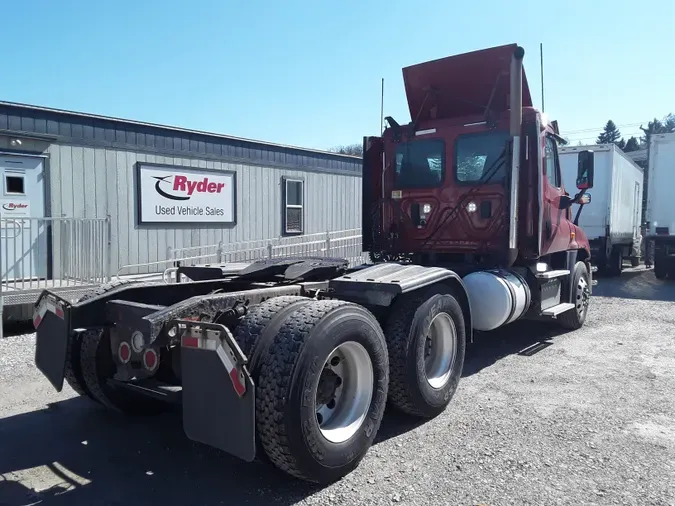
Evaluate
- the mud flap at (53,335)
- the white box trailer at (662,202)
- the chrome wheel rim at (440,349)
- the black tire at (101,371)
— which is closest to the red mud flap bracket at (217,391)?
the mud flap at (53,335)

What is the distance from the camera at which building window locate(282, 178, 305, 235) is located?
577 inches

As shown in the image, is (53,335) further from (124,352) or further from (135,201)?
(135,201)

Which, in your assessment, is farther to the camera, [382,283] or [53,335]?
[382,283]

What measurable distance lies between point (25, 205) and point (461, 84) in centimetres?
759

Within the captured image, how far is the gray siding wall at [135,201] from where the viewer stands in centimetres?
1029

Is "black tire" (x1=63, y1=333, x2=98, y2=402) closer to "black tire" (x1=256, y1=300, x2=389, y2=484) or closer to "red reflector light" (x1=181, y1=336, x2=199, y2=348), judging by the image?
"red reflector light" (x1=181, y1=336, x2=199, y2=348)

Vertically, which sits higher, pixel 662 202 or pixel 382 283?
pixel 662 202

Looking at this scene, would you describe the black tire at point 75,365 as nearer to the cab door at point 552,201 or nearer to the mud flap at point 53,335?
the mud flap at point 53,335

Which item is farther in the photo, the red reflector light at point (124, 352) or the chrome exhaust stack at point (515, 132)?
the chrome exhaust stack at point (515, 132)

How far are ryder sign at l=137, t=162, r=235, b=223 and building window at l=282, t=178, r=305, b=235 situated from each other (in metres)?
→ 1.76

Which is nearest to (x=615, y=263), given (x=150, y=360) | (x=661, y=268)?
(x=661, y=268)

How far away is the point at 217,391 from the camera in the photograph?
312 cm

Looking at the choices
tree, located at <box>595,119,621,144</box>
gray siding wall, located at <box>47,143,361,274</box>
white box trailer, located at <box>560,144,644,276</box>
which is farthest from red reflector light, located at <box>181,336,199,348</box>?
tree, located at <box>595,119,621,144</box>

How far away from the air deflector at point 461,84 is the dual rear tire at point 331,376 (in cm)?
339
